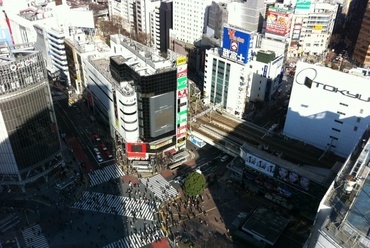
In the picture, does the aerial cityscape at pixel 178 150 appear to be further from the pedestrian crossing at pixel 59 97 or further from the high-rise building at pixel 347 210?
the pedestrian crossing at pixel 59 97

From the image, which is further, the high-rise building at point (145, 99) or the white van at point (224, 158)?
the white van at point (224, 158)

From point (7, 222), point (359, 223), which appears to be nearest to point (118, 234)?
point (7, 222)

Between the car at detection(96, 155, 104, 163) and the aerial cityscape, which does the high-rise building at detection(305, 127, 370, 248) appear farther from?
the car at detection(96, 155, 104, 163)

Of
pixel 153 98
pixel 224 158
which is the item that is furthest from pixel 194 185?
pixel 153 98

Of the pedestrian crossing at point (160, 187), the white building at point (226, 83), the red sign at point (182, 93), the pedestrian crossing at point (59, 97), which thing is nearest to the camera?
the pedestrian crossing at point (160, 187)

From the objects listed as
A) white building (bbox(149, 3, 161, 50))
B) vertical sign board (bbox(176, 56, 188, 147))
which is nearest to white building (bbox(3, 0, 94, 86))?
white building (bbox(149, 3, 161, 50))

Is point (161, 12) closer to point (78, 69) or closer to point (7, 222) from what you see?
point (78, 69)

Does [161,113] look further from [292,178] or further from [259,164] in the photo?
[292,178]

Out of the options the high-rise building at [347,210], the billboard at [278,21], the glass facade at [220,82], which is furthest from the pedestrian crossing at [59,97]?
the high-rise building at [347,210]
